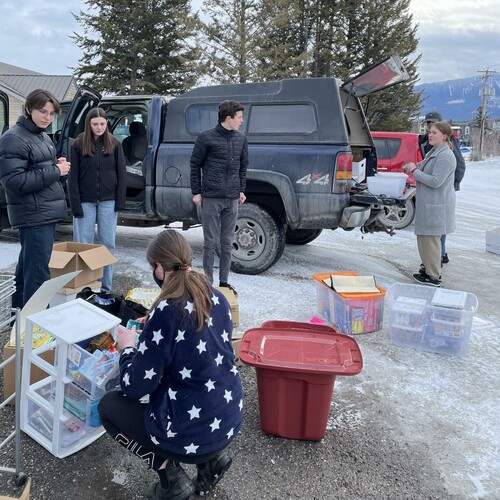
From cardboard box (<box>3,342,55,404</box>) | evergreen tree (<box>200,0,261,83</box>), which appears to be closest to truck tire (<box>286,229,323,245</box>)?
cardboard box (<box>3,342,55,404</box>)

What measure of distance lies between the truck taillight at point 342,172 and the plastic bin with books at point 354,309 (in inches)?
44.7

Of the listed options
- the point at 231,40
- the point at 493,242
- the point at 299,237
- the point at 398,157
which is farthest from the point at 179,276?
the point at 231,40

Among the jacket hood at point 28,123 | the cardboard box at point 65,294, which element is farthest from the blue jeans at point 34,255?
the jacket hood at point 28,123

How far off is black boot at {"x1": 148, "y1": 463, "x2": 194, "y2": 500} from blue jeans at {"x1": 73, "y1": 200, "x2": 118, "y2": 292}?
8.77ft

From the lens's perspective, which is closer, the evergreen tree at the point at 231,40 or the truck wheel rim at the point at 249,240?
the truck wheel rim at the point at 249,240

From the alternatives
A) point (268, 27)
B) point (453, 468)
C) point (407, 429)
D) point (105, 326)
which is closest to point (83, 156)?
point (105, 326)

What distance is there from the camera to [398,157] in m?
9.43

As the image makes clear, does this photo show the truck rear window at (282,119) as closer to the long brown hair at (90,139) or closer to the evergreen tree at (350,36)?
the long brown hair at (90,139)

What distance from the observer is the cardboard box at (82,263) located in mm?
4117

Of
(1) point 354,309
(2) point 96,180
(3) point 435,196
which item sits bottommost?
(1) point 354,309

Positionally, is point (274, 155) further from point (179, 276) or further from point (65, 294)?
point (179, 276)

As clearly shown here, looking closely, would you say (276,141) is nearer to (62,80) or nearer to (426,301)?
(426,301)

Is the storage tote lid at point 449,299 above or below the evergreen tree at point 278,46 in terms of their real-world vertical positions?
below

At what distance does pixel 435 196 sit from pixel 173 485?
14.1 ft
